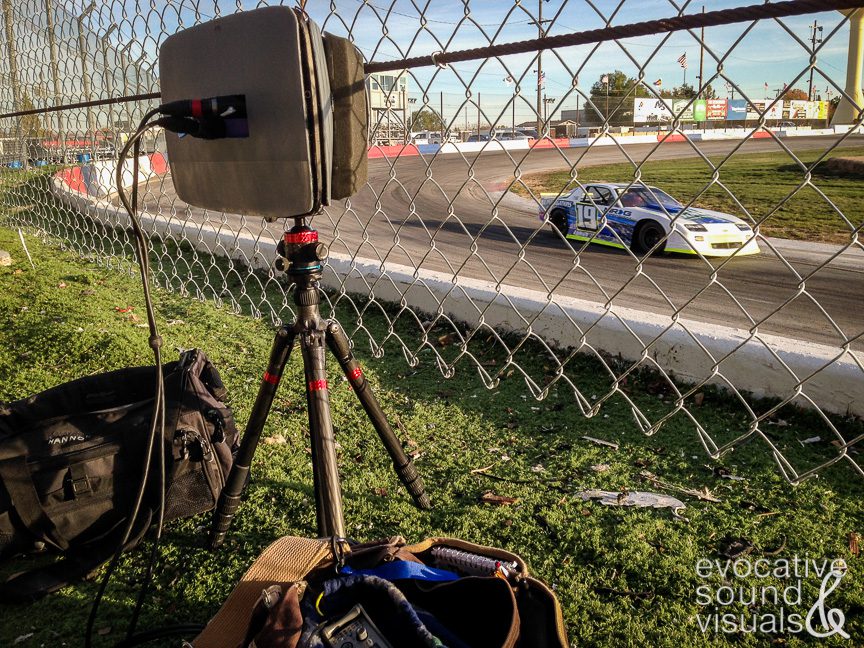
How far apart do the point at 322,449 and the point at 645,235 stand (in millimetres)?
7328

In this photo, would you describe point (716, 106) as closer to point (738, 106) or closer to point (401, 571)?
point (738, 106)

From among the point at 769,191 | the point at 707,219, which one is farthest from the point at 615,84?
the point at 769,191

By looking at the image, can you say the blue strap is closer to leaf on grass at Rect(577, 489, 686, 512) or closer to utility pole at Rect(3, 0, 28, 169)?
leaf on grass at Rect(577, 489, 686, 512)

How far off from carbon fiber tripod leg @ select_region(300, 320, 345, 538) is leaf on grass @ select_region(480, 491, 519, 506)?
26.6 inches

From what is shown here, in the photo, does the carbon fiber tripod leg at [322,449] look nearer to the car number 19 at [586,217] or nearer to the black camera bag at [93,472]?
the black camera bag at [93,472]

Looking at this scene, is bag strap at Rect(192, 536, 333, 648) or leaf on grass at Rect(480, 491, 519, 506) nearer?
bag strap at Rect(192, 536, 333, 648)

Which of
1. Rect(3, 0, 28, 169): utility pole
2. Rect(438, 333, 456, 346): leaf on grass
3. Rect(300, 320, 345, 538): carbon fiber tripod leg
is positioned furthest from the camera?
Rect(3, 0, 28, 169): utility pole

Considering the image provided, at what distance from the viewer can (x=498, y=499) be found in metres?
2.15

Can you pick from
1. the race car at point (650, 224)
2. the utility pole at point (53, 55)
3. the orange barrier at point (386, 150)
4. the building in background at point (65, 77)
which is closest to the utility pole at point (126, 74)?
the building in background at point (65, 77)

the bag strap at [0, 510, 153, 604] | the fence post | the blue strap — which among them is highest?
the fence post

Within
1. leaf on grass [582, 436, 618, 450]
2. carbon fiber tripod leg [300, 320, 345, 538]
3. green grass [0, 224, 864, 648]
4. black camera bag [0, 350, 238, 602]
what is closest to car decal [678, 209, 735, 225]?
green grass [0, 224, 864, 648]

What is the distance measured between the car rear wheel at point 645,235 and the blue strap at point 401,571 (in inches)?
287

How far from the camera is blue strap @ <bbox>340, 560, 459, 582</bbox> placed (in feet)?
4.28

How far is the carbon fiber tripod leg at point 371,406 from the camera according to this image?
1737mm
